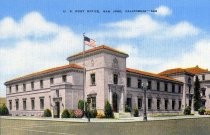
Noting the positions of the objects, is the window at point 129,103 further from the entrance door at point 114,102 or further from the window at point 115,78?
the window at point 115,78

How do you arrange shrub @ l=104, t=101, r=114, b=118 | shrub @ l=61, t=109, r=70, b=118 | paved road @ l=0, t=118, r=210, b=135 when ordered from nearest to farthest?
paved road @ l=0, t=118, r=210, b=135
shrub @ l=104, t=101, r=114, b=118
shrub @ l=61, t=109, r=70, b=118

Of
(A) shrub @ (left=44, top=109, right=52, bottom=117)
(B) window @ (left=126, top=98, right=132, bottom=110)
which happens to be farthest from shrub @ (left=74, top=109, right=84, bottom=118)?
(B) window @ (left=126, top=98, right=132, bottom=110)

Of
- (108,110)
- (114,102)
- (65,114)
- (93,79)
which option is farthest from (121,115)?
(65,114)

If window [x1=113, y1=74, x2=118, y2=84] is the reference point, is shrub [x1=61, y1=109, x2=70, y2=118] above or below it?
below

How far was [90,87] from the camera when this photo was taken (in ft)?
141

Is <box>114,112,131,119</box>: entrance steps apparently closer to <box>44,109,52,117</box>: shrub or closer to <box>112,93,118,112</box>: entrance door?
<box>112,93,118,112</box>: entrance door

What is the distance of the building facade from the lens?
137 ft

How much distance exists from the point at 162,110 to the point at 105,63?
18904mm

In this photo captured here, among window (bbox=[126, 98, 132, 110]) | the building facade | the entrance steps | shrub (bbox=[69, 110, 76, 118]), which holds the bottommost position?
the entrance steps

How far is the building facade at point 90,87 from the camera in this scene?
1641 inches

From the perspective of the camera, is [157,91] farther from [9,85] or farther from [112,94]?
[9,85]

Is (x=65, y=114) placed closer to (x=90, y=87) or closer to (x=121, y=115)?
(x=90, y=87)

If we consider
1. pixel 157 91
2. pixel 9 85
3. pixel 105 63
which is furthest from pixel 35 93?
pixel 157 91

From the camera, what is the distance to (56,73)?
147 feet
